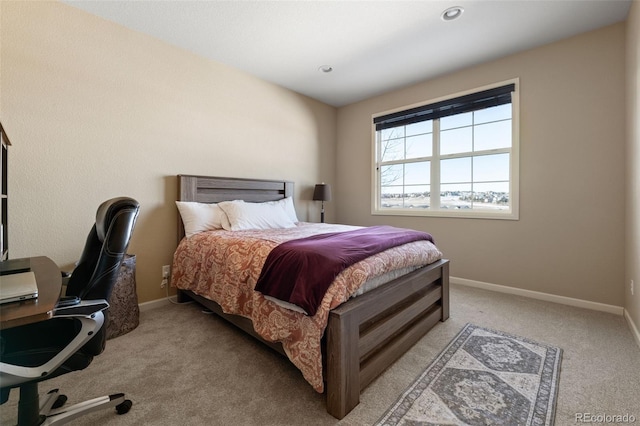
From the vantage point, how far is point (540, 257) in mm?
2855

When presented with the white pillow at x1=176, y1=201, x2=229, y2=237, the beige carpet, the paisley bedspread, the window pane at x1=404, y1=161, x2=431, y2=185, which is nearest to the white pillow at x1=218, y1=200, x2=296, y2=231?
the white pillow at x1=176, y1=201, x2=229, y2=237

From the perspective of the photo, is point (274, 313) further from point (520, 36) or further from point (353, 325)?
point (520, 36)

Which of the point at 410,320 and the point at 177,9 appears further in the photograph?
the point at 177,9

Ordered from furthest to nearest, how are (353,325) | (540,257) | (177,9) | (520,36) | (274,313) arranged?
(540,257) → (520,36) → (177,9) → (274,313) → (353,325)

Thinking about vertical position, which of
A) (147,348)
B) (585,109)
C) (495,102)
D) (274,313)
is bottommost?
(147,348)

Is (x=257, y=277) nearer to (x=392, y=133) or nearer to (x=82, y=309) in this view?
(x=82, y=309)

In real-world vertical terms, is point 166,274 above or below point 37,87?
below

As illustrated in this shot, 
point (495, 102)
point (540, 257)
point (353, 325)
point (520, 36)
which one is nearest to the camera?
point (353, 325)

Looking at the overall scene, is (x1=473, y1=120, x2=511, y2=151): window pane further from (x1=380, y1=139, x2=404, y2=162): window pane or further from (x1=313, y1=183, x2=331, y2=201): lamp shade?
(x1=313, y1=183, x2=331, y2=201): lamp shade

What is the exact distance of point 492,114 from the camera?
10.4 ft

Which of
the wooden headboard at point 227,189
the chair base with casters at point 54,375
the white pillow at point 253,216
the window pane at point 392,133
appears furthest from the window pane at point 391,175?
the chair base with casters at point 54,375

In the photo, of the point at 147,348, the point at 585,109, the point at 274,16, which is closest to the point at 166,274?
the point at 147,348

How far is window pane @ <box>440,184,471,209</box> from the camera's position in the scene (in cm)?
337

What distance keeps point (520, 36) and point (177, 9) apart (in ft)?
10.3
